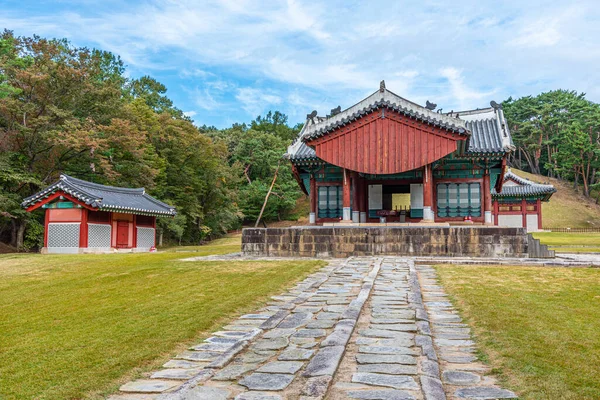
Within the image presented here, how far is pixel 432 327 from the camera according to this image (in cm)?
646

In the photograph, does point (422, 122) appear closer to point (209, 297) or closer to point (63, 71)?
point (209, 297)

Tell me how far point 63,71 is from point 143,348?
89.0 feet

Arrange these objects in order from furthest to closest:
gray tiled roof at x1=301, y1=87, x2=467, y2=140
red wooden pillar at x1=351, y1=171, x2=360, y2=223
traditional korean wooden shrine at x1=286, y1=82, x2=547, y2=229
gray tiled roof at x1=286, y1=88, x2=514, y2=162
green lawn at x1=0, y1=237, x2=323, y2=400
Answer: red wooden pillar at x1=351, y1=171, x2=360, y2=223 → traditional korean wooden shrine at x1=286, y1=82, x2=547, y2=229 → gray tiled roof at x1=286, y1=88, x2=514, y2=162 → gray tiled roof at x1=301, y1=87, x2=467, y2=140 → green lawn at x1=0, y1=237, x2=323, y2=400

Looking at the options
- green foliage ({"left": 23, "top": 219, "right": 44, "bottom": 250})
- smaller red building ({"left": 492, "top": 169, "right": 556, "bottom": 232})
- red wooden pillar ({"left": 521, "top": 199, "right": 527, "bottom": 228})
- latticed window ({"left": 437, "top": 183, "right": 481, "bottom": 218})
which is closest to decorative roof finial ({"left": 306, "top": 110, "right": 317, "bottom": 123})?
latticed window ({"left": 437, "top": 183, "right": 481, "bottom": 218})

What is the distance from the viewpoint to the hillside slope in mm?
54656

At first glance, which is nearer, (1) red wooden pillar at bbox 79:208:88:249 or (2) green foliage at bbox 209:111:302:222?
(1) red wooden pillar at bbox 79:208:88:249

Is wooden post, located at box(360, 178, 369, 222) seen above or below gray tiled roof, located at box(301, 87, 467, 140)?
below

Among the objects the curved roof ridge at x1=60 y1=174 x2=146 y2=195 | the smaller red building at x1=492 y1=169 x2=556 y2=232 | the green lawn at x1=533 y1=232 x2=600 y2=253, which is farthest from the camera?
the smaller red building at x1=492 y1=169 x2=556 y2=232

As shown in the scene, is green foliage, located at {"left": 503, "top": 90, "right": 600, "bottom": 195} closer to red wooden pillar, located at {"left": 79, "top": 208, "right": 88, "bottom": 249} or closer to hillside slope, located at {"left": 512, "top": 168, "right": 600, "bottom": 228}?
hillside slope, located at {"left": 512, "top": 168, "right": 600, "bottom": 228}

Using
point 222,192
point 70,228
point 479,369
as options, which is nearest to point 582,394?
point 479,369

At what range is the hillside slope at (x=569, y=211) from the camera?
54656 mm

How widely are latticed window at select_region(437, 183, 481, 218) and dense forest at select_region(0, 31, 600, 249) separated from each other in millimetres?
18916

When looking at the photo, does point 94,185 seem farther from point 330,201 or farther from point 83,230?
point 330,201

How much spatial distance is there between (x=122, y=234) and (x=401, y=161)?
1649 cm
